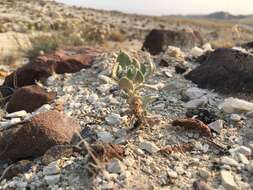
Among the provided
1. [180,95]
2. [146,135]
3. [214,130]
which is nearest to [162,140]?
[146,135]

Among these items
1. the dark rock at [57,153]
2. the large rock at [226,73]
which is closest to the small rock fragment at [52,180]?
the dark rock at [57,153]

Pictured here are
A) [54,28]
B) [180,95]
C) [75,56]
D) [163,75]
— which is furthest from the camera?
[54,28]

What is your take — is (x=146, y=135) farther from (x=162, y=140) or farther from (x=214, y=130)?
(x=214, y=130)

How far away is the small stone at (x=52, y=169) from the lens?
5293 mm

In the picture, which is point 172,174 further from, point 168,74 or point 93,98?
point 168,74

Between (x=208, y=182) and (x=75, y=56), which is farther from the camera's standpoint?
(x=75, y=56)

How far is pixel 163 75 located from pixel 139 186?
11.9 ft

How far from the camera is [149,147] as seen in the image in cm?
557

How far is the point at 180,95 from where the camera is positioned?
738cm

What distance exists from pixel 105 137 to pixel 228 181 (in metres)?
1.46

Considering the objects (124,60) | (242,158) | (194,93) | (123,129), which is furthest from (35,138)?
(194,93)

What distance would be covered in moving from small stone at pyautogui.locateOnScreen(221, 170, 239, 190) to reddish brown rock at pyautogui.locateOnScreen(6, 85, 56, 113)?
2.95m

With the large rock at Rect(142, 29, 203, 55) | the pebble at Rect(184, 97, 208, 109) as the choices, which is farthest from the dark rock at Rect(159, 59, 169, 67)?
the large rock at Rect(142, 29, 203, 55)

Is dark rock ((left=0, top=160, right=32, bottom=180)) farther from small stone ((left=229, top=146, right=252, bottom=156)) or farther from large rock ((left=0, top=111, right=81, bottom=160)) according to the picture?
small stone ((left=229, top=146, right=252, bottom=156))
